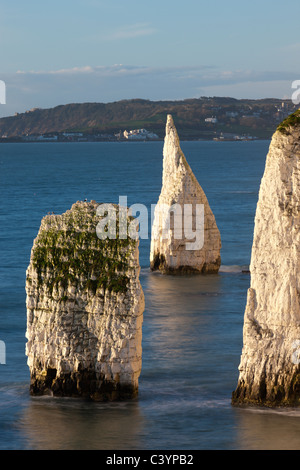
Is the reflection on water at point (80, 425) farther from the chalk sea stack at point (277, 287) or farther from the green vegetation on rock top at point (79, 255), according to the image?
the chalk sea stack at point (277, 287)

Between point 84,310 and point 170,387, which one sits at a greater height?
point 84,310

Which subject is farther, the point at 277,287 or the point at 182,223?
the point at 182,223

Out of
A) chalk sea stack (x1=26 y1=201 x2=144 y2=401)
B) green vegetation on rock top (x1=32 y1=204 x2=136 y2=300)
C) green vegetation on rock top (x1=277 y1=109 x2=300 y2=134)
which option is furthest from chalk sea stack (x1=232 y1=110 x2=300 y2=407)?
green vegetation on rock top (x1=32 y1=204 x2=136 y2=300)

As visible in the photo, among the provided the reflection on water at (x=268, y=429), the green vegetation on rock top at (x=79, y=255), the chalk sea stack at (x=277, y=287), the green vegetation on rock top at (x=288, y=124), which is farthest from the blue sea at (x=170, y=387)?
the green vegetation on rock top at (x=288, y=124)

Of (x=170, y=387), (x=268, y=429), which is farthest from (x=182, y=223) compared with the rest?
(x=268, y=429)

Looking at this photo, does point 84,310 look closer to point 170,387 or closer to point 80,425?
point 80,425

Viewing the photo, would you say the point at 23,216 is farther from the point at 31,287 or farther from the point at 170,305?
the point at 31,287

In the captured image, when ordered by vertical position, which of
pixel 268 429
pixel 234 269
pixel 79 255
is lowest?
pixel 268 429
